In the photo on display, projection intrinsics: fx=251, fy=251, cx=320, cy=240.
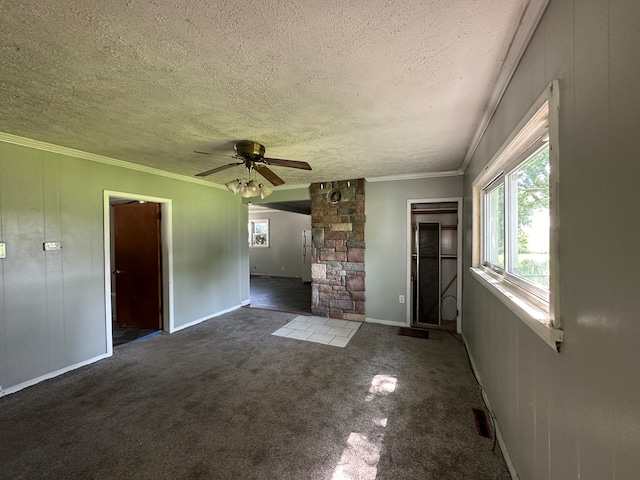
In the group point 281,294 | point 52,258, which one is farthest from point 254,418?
point 281,294

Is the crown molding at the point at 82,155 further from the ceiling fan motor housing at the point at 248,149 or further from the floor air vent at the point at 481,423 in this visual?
the floor air vent at the point at 481,423

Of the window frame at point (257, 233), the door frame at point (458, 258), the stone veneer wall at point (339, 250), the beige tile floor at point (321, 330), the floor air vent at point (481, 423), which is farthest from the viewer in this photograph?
the window frame at point (257, 233)

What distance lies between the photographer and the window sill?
92 cm

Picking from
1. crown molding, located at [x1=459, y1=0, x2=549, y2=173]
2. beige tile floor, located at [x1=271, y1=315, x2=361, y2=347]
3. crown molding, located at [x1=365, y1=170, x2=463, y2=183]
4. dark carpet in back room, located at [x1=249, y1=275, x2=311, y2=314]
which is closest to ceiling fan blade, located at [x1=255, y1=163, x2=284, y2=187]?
crown molding, located at [x1=459, y1=0, x2=549, y2=173]

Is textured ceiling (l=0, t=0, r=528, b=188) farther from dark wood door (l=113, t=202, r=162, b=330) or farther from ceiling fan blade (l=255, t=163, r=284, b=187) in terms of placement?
dark wood door (l=113, t=202, r=162, b=330)

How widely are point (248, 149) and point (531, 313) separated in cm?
238

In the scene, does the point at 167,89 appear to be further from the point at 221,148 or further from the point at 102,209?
→ the point at 102,209

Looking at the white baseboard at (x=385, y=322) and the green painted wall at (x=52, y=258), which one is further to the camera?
the white baseboard at (x=385, y=322)

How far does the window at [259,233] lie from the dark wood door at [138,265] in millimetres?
4873

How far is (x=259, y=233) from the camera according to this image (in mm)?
8891

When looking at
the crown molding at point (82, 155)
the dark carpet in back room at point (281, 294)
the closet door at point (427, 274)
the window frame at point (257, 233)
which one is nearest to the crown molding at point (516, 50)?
the closet door at point (427, 274)

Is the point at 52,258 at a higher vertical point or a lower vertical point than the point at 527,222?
lower

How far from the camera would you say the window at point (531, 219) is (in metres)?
0.95

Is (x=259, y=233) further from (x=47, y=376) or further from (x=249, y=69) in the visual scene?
(x=249, y=69)
